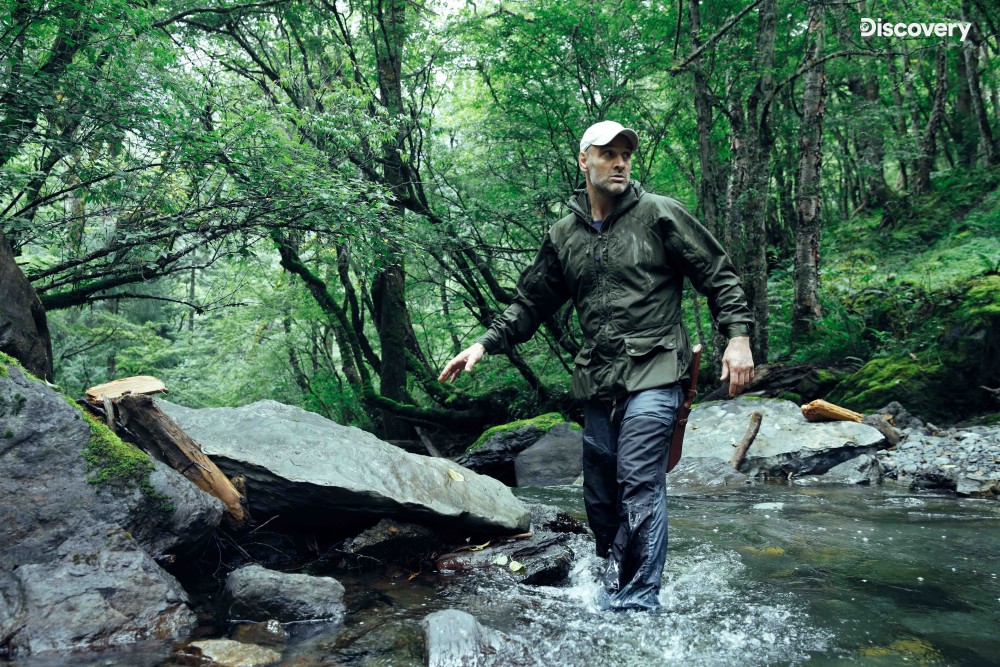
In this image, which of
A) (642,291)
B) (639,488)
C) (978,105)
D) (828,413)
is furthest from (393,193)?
(978,105)

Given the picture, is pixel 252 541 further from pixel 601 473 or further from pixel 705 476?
pixel 705 476

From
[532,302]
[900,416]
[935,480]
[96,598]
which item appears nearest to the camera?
[96,598]

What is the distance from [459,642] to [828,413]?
761 cm

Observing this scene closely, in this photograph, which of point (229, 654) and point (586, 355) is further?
point (586, 355)

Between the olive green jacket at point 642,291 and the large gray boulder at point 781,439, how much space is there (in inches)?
212

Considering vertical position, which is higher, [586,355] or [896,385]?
[586,355]

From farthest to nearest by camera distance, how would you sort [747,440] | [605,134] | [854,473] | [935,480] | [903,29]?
1. [903,29]
2. [747,440]
3. [854,473]
4. [935,480]
5. [605,134]

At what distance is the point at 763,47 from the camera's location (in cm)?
1017

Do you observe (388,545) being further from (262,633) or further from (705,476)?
(705,476)

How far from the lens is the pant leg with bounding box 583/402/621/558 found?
369cm

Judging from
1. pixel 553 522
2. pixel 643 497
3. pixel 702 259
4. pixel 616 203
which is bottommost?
pixel 553 522

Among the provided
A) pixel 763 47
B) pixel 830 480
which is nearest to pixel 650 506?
pixel 830 480

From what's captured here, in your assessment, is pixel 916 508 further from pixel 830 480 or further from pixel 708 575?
pixel 708 575

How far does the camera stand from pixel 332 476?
4.35m
